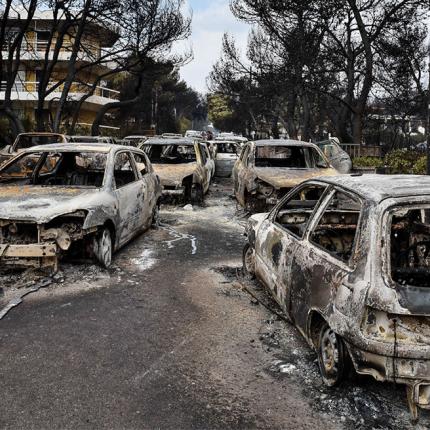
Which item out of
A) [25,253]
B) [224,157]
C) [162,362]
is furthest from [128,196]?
[224,157]

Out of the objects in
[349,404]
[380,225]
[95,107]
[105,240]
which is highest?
[95,107]

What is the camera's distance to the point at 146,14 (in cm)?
2425

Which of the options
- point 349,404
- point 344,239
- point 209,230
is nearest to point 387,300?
point 349,404

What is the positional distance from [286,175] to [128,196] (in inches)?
146

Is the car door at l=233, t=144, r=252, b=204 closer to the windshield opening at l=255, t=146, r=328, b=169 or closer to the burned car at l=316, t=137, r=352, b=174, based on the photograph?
the windshield opening at l=255, t=146, r=328, b=169

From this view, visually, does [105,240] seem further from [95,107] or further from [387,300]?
[95,107]

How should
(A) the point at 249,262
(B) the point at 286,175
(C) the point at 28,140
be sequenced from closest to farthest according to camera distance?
(A) the point at 249,262, (B) the point at 286,175, (C) the point at 28,140

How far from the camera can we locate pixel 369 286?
9.84 ft

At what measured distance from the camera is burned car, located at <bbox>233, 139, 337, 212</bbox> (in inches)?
383

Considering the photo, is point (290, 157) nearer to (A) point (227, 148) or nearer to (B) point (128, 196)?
(B) point (128, 196)

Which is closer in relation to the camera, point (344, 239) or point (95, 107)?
point (344, 239)

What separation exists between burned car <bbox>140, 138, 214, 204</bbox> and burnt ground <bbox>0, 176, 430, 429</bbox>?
5.51 meters

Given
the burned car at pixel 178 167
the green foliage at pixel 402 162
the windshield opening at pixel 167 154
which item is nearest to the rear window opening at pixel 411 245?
the burned car at pixel 178 167

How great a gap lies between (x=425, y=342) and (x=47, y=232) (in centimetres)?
415
